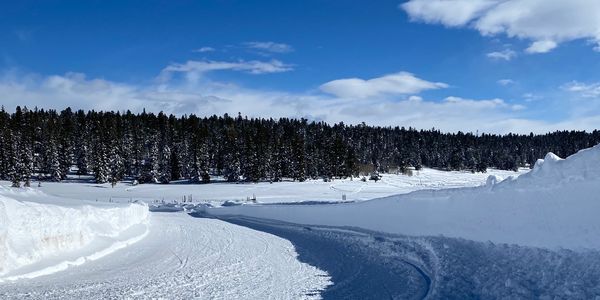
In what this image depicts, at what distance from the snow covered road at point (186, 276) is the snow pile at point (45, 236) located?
0.47 m

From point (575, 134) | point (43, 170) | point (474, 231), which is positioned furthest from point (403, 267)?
point (575, 134)

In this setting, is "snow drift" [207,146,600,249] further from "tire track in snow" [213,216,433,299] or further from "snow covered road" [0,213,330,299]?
"snow covered road" [0,213,330,299]

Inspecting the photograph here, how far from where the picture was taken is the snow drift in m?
10.4

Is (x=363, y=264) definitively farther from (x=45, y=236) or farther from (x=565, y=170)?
(x=45, y=236)

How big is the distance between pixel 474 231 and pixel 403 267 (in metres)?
3.02

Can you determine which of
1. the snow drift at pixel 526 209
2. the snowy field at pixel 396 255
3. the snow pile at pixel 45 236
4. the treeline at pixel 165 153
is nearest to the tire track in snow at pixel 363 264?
the snowy field at pixel 396 255

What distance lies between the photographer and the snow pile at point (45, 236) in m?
10.4

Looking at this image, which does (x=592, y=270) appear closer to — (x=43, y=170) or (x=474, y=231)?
(x=474, y=231)

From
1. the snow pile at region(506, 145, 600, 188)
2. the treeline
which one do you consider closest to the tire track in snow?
the snow pile at region(506, 145, 600, 188)

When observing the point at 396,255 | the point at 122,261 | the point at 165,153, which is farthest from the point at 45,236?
the point at 165,153

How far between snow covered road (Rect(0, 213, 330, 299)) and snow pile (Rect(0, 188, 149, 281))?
0.47 m

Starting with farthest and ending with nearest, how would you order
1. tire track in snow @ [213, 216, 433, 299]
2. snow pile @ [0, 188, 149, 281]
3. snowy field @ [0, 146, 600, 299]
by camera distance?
snow pile @ [0, 188, 149, 281] < tire track in snow @ [213, 216, 433, 299] < snowy field @ [0, 146, 600, 299]

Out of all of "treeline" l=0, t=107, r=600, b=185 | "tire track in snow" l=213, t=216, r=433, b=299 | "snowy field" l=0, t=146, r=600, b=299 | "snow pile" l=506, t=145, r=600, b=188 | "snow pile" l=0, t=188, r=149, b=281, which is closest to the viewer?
"snowy field" l=0, t=146, r=600, b=299

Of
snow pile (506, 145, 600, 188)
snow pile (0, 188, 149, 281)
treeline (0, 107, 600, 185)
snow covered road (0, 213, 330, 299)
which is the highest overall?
treeline (0, 107, 600, 185)
